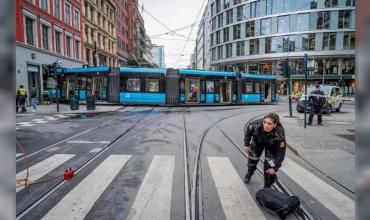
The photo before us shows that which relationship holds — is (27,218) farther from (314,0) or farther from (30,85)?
(314,0)

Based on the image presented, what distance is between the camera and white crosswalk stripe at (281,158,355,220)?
4.30 meters

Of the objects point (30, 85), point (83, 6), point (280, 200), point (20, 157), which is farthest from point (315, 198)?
point (83, 6)

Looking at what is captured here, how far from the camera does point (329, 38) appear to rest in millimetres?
47719

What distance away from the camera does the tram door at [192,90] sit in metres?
24.5

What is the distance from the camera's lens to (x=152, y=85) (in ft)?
77.8

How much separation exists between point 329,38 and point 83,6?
133ft

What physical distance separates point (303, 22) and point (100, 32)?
34932mm

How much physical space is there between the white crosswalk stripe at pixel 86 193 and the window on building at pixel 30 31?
22264 millimetres

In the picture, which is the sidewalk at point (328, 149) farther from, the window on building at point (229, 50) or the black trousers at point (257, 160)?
the window on building at point (229, 50)

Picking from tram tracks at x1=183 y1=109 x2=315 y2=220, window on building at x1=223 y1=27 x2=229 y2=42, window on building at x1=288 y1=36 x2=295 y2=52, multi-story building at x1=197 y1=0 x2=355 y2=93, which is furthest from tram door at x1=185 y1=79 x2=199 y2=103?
window on building at x1=223 y1=27 x2=229 y2=42

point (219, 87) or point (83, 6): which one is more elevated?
point (83, 6)

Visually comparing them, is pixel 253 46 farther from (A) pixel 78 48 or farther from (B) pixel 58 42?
(B) pixel 58 42

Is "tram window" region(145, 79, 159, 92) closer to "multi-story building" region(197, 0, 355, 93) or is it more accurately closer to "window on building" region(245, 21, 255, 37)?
"multi-story building" region(197, 0, 355, 93)

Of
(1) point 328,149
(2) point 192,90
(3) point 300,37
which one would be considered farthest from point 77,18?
(3) point 300,37
